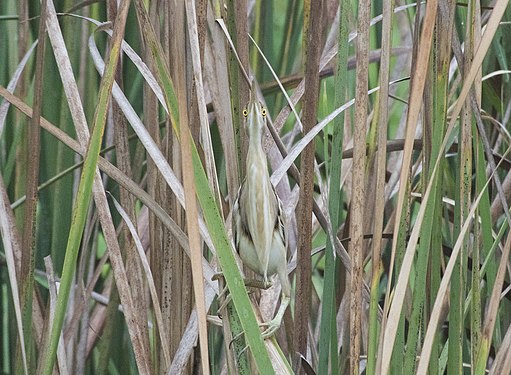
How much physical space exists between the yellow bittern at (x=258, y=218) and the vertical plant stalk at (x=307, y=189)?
2 cm

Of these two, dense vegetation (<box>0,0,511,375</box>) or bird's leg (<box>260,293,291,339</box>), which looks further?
bird's leg (<box>260,293,291,339</box>)

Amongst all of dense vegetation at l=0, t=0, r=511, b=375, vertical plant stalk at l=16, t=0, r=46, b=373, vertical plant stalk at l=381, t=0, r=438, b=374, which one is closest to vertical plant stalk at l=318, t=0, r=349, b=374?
dense vegetation at l=0, t=0, r=511, b=375

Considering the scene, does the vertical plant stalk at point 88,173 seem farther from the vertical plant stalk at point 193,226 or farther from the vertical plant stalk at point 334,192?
the vertical plant stalk at point 334,192

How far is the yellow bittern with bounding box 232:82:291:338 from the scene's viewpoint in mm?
772

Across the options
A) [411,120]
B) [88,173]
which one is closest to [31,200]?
[88,173]

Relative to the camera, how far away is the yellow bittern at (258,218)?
2.53ft

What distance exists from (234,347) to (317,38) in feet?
0.98

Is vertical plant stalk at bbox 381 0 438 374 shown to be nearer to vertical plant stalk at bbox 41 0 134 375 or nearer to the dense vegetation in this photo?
the dense vegetation

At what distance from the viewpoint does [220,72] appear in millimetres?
757

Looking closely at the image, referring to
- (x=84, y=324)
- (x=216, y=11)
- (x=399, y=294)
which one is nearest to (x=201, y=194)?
(x=399, y=294)

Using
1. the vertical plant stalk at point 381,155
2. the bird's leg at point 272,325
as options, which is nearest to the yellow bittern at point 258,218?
the bird's leg at point 272,325

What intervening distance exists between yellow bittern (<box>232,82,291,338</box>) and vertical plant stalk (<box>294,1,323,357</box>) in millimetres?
22

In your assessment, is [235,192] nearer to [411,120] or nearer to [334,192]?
[334,192]

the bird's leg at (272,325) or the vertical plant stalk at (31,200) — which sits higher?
the vertical plant stalk at (31,200)
